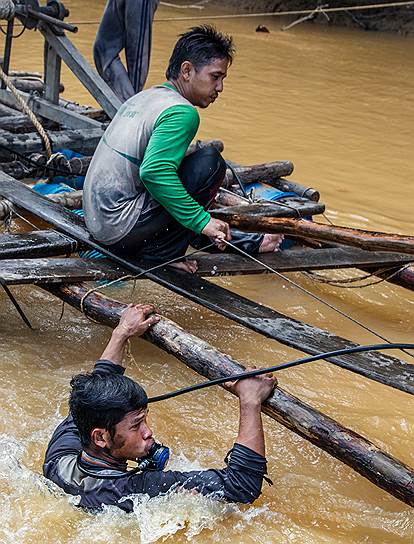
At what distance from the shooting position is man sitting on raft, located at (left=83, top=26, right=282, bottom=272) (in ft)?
13.0

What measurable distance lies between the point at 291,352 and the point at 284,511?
1.32 m

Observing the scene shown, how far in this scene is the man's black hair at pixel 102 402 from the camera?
3.02 meters

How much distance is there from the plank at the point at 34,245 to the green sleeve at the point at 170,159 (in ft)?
2.24

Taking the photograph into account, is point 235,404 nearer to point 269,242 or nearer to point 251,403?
point 251,403

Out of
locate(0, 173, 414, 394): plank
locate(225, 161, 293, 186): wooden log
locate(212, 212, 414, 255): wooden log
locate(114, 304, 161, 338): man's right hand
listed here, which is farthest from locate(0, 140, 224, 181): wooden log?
locate(114, 304, 161, 338): man's right hand

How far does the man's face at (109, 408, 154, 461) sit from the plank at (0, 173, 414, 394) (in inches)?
33.4

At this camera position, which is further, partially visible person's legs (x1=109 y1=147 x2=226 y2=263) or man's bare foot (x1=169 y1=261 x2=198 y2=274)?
man's bare foot (x1=169 y1=261 x2=198 y2=274)

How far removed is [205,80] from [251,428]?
1.66 meters

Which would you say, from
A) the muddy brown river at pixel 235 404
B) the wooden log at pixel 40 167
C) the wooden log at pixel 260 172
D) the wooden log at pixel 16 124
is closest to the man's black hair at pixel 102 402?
the muddy brown river at pixel 235 404

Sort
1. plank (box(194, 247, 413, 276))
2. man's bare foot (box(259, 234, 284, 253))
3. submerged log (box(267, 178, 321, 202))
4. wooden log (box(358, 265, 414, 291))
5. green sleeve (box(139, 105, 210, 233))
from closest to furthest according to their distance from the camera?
green sleeve (box(139, 105, 210, 233)) → plank (box(194, 247, 413, 276)) → man's bare foot (box(259, 234, 284, 253)) → wooden log (box(358, 265, 414, 291)) → submerged log (box(267, 178, 321, 202))

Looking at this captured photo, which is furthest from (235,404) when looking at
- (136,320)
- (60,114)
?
(60,114)

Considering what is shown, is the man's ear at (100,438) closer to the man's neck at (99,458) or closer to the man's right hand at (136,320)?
the man's neck at (99,458)

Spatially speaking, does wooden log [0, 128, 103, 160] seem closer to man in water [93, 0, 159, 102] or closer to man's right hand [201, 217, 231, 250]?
man in water [93, 0, 159, 102]

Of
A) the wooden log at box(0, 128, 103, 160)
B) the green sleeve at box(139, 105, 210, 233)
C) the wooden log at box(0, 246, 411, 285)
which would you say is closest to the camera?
the green sleeve at box(139, 105, 210, 233)
